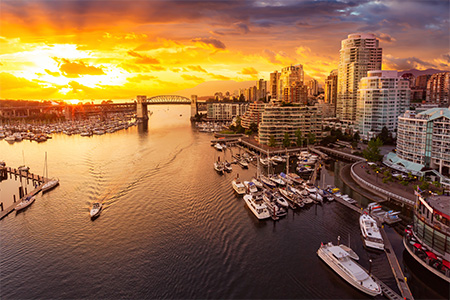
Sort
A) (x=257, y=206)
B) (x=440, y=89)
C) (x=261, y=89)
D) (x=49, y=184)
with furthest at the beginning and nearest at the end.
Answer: (x=261, y=89) < (x=440, y=89) < (x=49, y=184) < (x=257, y=206)

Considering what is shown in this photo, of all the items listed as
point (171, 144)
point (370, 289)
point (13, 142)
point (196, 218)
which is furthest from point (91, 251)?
point (13, 142)

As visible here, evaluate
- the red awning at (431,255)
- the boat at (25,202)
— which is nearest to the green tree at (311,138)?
the red awning at (431,255)

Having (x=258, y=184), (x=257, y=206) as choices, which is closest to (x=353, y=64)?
(x=258, y=184)

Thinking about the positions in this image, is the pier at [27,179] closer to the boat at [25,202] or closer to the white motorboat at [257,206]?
the boat at [25,202]

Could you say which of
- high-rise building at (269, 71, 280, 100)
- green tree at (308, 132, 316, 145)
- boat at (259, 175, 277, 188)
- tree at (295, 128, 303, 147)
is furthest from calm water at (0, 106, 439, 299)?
high-rise building at (269, 71, 280, 100)

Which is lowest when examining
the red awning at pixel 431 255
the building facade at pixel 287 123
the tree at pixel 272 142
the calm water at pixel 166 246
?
the calm water at pixel 166 246

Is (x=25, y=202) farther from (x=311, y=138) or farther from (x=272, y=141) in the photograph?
(x=311, y=138)
